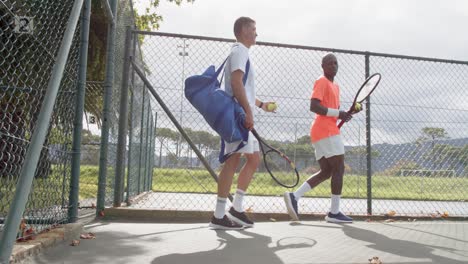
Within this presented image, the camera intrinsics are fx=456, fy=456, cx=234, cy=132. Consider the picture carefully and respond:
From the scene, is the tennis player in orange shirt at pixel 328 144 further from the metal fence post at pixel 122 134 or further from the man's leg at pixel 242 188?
the metal fence post at pixel 122 134

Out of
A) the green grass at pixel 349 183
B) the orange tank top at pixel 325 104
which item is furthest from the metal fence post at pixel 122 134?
the green grass at pixel 349 183

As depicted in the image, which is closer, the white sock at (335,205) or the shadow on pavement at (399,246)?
the shadow on pavement at (399,246)

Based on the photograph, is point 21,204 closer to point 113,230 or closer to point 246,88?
point 113,230

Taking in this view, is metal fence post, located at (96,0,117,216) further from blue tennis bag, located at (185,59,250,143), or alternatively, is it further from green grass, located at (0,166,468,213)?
blue tennis bag, located at (185,59,250,143)

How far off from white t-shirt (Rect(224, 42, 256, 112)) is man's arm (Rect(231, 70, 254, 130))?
6cm

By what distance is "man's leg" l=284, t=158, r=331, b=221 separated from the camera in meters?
5.18

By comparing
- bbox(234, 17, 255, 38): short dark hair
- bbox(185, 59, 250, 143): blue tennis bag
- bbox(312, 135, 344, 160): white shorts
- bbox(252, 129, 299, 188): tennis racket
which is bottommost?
bbox(252, 129, 299, 188): tennis racket

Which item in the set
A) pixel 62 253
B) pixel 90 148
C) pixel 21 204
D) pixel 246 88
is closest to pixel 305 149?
pixel 90 148

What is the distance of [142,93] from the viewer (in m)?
7.15

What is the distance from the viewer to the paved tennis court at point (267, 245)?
9.70 feet

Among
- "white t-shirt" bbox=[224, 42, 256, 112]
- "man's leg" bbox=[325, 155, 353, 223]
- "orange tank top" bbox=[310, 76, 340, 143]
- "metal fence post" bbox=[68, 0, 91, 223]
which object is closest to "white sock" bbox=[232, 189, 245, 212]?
"white t-shirt" bbox=[224, 42, 256, 112]

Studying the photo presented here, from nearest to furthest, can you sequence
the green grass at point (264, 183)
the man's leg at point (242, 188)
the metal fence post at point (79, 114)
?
1. the metal fence post at point (79, 114)
2. the man's leg at point (242, 188)
3. the green grass at point (264, 183)

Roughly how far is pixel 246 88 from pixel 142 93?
10.3ft

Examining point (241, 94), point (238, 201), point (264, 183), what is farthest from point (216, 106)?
point (264, 183)
